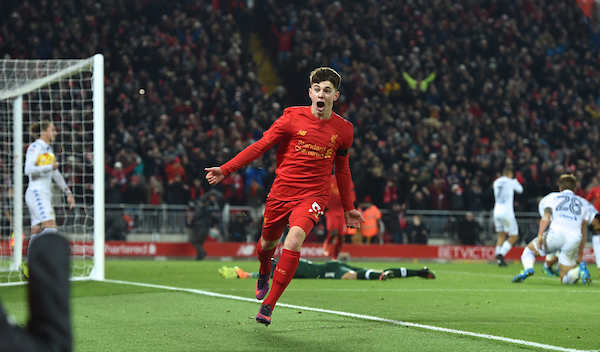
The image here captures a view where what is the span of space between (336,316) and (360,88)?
1776 centimetres

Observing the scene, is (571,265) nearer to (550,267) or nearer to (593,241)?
(593,241)

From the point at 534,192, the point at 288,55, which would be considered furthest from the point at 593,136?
the point at 288,55

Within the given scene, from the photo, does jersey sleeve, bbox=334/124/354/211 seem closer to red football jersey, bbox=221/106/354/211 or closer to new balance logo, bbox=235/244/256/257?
red football jersey, bbox=221/106/354/211

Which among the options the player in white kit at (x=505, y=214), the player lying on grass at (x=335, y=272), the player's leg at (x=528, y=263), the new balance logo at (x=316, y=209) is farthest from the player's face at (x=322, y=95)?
the player in white kit at (x=505, y=214)

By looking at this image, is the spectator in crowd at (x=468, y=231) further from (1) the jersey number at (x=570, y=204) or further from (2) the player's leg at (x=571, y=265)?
(1) the jersey number at (x=570, y=204)

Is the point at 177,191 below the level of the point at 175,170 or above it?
below

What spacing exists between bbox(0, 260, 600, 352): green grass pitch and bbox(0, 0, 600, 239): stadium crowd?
8847mm

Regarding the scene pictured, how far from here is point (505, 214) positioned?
17469 millimetres

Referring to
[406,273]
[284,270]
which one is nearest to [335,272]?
[406,273]

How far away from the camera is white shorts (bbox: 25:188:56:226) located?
11156 mm

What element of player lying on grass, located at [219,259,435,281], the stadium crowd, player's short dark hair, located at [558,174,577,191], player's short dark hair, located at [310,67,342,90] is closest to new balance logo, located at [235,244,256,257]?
the stadium crowd

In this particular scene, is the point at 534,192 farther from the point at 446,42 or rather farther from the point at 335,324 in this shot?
the point at 335,324

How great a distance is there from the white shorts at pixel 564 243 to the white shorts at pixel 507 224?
5.32 m

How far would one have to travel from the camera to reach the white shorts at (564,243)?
38.2 ft
